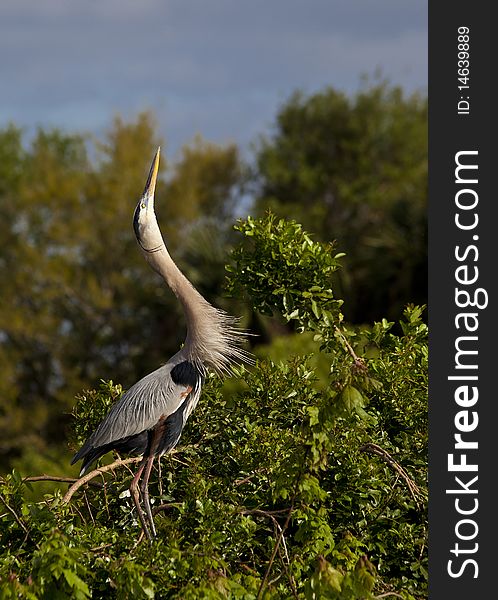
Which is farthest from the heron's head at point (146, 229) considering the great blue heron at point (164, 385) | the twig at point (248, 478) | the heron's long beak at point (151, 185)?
the twig at point (248, 478)

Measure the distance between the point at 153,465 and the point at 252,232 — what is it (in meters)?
1.42

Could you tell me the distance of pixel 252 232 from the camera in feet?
15.1

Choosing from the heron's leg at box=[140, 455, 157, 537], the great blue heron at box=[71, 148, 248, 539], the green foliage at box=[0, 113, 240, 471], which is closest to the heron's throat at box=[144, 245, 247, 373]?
the great blue heron at box=[71, 148, 248, 539]

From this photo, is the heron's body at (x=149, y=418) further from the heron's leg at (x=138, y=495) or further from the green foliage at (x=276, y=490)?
the green foliage at (x=276, y=490)

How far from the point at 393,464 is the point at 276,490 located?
0.87 m

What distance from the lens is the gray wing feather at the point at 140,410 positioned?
199 inches

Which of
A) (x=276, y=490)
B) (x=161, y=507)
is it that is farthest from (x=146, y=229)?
(x=276, y=490)

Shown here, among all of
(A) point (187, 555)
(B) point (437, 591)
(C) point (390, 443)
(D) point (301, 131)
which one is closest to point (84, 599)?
(A) point (187, 555)

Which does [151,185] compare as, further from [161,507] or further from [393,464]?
[393,464]

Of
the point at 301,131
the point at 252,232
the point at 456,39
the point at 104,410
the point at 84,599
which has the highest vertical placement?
the point at 301,131

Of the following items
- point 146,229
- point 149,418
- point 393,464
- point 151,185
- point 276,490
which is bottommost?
point 276,490

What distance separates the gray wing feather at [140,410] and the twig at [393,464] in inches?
36.9

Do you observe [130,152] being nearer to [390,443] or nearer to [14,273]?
[14,273]

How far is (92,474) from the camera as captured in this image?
4.62 meters
